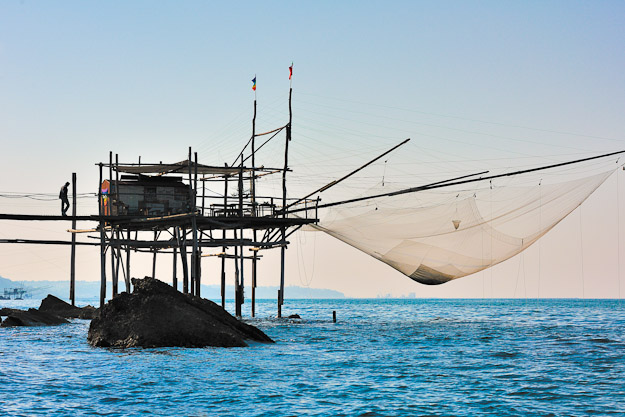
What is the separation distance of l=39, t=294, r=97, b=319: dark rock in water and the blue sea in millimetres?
15483

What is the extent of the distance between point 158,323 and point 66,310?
76.7 ft

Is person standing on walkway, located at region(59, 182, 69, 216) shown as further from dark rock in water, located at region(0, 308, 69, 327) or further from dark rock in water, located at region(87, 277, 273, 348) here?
dark rock in water, located at region(87, 277, 273, 348)

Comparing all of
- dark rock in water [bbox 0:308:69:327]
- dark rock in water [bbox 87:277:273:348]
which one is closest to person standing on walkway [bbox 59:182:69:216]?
dark rock in water [bbox 0:308:69:327]

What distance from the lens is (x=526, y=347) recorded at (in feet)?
89.5

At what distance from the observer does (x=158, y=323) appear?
23344 millimetres

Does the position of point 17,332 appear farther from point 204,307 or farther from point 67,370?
point 67,370

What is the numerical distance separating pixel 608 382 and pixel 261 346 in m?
11.0

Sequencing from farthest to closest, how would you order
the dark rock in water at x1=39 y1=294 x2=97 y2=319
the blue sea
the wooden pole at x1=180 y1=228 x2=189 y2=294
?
1. the dark rock in water at x1=39 y1=294 x2=97 y2=319
2. the wooden pole at x1=180 y1=228 x2=189 y2=294
3. the blue sea

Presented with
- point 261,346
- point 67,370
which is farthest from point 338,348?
point 67,370

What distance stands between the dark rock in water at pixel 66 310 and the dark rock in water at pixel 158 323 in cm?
2012

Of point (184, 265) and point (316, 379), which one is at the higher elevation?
point (184, 265)

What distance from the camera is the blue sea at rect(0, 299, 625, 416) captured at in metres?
14.8

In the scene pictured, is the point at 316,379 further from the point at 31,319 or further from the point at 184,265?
the point at 31,319

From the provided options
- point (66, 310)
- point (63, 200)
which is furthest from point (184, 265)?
point (66, 310)
